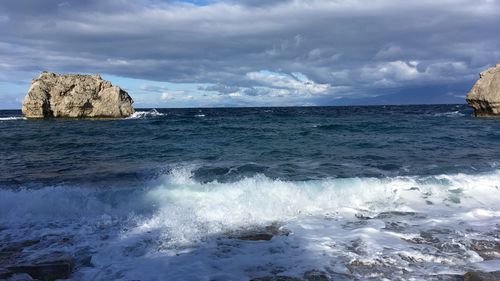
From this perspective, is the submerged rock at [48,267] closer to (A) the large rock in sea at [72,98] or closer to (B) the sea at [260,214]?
(B) the sea at [260,214]

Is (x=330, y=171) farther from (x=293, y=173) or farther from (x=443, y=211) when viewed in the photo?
(x=443, y=211)

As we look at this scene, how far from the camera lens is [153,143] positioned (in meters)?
26.6

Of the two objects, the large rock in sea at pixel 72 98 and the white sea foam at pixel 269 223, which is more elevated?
the large rock in sea at pixel 72 98

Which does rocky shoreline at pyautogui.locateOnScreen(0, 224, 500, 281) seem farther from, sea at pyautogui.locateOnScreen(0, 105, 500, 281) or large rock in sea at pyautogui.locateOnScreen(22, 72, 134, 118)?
large rock in sea at pyautogui.locateOnScreen(22, 72, 134, 118)

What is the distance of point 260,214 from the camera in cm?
1063

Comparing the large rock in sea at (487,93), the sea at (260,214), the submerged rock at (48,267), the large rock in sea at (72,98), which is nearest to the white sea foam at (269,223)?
the sea at (260,214)

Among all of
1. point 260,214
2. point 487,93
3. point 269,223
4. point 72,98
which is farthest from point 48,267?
point 72,98

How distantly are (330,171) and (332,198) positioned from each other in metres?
4.28

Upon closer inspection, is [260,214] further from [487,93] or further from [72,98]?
[72,98]

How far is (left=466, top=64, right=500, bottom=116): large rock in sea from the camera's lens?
44625 millimetres

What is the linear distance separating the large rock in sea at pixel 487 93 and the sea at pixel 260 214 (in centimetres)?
2781

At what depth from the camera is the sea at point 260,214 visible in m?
7.22

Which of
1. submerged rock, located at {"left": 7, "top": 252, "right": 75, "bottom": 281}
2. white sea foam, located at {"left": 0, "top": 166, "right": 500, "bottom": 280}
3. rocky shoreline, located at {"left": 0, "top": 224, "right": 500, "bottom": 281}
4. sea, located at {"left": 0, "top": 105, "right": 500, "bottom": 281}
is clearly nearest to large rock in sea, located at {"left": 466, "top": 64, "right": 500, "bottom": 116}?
sea, located at {"left": 0, "top": 105, "right": 500, "bottom": 281}

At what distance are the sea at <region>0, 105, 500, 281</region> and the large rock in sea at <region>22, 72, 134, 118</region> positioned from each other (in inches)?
1574
